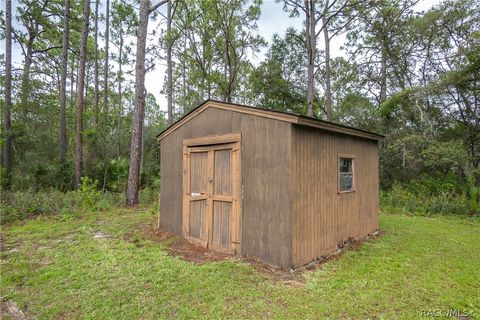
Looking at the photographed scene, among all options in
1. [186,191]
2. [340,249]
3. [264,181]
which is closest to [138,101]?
[186,191]

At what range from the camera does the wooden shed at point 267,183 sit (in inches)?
156

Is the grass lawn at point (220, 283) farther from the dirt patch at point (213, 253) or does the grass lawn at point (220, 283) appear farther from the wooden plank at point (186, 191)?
the wooden plank at point (186, 191)

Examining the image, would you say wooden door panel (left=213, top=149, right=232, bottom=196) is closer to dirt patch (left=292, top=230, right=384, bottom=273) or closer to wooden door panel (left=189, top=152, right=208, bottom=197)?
wooden door panel (left=189, top=152, right=208, bottom=197)

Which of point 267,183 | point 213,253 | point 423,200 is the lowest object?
point 213,253

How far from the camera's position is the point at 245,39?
14.2 meters

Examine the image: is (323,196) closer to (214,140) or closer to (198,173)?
(214,140)

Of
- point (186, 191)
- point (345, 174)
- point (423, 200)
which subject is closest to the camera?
point (345, 174)

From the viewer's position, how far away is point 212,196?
4887mm

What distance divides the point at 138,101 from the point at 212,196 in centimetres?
Answer: 552

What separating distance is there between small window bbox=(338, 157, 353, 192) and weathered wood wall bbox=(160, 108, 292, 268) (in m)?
1.59

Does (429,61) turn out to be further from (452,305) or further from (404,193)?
(452,305)

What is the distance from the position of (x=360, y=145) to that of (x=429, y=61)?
900 cm

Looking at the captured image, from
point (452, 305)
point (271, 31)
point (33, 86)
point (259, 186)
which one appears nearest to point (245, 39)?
point (271, 31)

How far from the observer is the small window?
5014 mm
